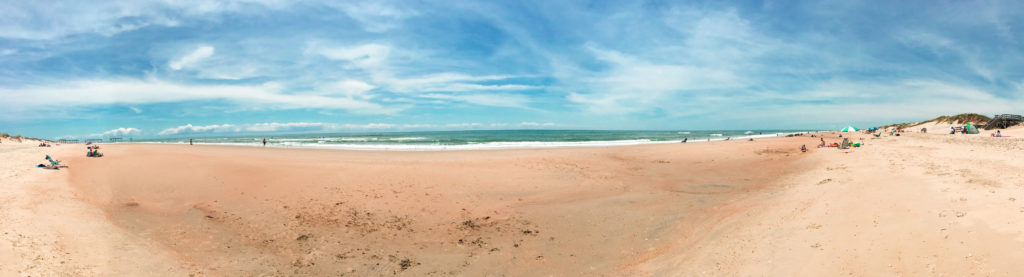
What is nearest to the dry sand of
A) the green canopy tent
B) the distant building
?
the green canopy tent

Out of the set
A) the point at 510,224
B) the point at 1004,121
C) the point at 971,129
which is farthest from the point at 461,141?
the point at 1004,121

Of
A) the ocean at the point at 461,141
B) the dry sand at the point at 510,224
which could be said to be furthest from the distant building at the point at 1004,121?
the dry sand at the point at 510,224

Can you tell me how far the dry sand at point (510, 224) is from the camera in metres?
4.82

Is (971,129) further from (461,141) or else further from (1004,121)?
(461,141)

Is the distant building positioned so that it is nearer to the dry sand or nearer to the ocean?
the ocean

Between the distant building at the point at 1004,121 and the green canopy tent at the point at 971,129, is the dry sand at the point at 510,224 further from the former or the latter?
the distant building at the point at 1004,121

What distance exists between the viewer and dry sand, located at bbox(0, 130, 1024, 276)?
4.82 m

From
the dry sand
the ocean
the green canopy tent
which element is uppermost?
the green canopy tent

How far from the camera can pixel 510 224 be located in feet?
28.5

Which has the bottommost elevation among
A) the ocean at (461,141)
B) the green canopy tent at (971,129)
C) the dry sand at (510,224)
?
the dry sand at (510,224)

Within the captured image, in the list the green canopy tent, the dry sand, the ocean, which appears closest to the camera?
the dry sand

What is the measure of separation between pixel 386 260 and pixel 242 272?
2372 mm

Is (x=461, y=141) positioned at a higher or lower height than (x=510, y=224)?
higher

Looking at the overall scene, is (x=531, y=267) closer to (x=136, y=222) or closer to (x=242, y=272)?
(x=242, y=272)
